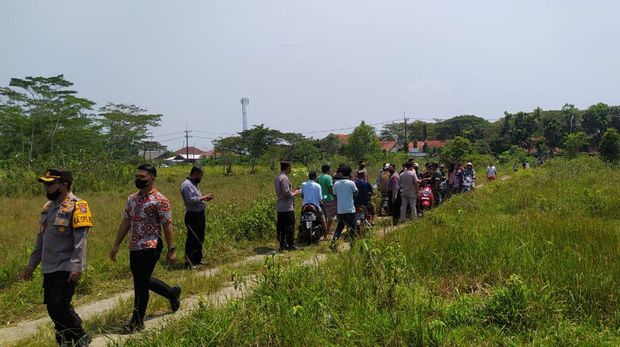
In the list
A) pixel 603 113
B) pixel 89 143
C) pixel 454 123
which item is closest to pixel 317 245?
pixel 89 143

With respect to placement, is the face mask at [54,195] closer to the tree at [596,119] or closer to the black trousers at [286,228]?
the black trousers at [286,228]

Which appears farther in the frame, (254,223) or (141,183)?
(254,223)

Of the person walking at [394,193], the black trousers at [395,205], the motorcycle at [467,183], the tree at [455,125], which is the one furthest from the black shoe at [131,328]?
the tree at [455,125]

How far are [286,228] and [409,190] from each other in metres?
3.72

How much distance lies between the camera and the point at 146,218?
4773mm

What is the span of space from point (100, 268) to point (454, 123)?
288 feet

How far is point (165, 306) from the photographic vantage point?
17.7 feet

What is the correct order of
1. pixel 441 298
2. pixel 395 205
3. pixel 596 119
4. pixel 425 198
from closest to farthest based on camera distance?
pixel 441 298, pixel 395 205, pixel 425 198, pixel 596 119

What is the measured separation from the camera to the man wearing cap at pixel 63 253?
160 inches

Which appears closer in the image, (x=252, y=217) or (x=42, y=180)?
(x=42, y=180)

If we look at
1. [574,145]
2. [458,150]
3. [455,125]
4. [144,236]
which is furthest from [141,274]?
[455,125]

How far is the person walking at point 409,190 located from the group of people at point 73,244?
23.3 ft

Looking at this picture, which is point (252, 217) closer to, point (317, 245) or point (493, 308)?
point (317, 245)

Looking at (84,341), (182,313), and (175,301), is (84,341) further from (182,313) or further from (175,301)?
(175,301)
